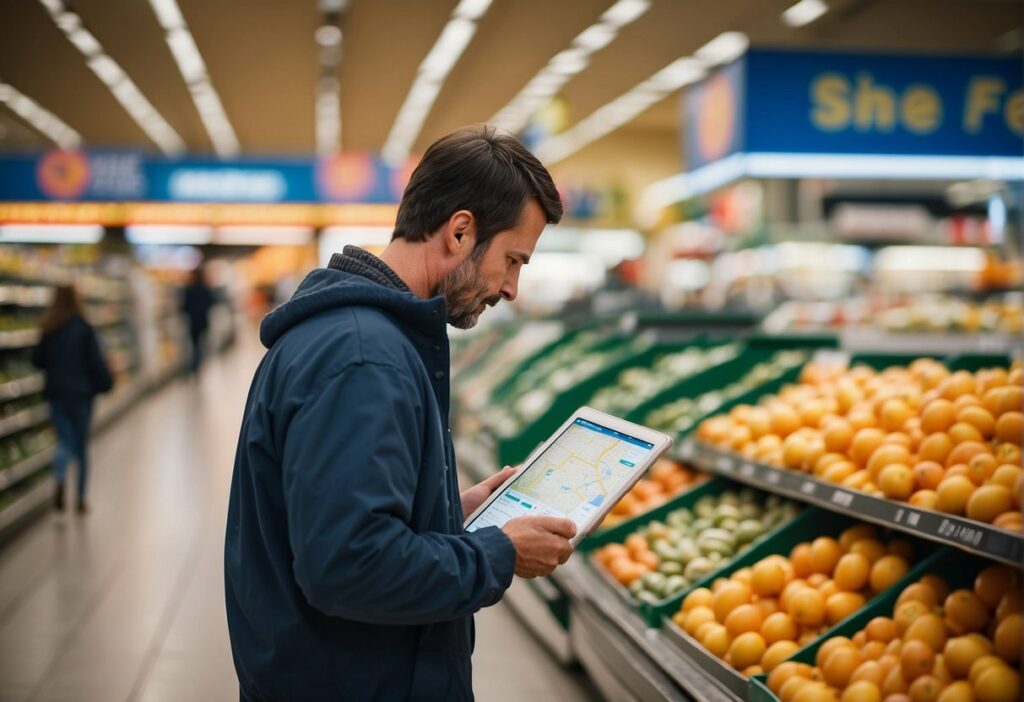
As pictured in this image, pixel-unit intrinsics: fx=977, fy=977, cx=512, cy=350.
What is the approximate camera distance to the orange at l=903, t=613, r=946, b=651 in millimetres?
2318

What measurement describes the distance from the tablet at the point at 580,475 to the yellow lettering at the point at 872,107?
5574mm

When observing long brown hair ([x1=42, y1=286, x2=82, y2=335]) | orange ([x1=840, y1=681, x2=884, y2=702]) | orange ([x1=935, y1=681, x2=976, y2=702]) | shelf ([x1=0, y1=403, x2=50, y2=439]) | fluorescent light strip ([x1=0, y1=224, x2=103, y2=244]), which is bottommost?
shelf ([x1=0, y1=403, x2=50, y2=439])

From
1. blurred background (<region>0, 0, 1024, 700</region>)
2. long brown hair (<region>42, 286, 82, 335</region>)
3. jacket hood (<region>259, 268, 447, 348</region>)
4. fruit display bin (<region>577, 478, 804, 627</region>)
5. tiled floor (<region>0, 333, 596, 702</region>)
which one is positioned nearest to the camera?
jacket hood (<region>259, 268, 447, 348</region>)

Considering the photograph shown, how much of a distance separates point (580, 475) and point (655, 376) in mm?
3486

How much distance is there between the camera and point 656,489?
4.32 metres

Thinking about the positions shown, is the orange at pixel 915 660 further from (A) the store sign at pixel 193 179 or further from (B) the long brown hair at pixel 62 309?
(A) the store sign at pixel 193 179

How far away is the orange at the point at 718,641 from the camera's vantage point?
9.39 ft

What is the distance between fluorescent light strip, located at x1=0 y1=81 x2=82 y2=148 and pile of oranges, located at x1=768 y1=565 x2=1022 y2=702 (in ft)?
24.4

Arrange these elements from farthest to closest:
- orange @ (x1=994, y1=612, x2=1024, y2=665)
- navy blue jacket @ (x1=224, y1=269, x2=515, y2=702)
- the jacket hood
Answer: orange @ (x1=994, y1=612, x2=1024, y2=665) → the jacket hood → navy blue jacket @ (x1=224, y1=269, x2=515, y2=702)

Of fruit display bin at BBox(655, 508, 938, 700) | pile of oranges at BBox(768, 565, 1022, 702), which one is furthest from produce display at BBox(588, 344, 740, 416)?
pile of oranges at BBox(768, 565, 1022, 702)

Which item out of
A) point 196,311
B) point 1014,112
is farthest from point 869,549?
point 196,311

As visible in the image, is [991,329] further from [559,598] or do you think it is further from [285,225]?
[285,225]

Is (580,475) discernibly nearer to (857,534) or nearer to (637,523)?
(857,534)

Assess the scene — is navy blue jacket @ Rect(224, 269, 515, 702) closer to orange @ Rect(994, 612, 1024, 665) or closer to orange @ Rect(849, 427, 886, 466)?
orange @ Rect(994, 612, 1024, 665)
